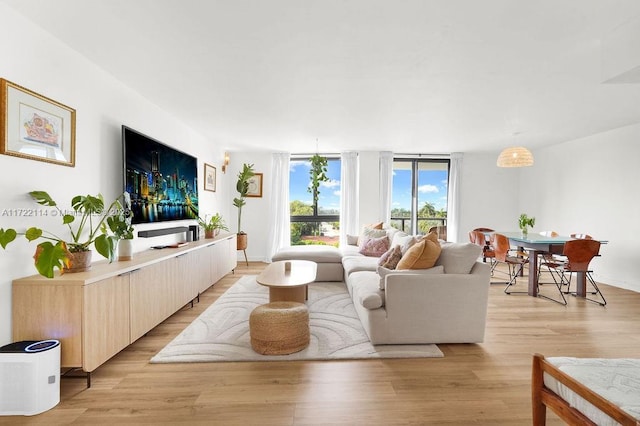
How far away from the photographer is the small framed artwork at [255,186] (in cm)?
677

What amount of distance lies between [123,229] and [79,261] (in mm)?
433

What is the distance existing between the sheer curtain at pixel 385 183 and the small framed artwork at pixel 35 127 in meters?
5.37

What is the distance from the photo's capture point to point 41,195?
2047mm

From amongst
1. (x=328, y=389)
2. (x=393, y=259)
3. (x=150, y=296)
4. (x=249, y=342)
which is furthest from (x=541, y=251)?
(x=150, y=296)

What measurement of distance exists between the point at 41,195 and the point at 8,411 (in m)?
1.33

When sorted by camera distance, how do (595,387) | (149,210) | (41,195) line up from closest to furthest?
1. (595,387)
2. (41,195)
3. (149,210)

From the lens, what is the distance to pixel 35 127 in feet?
7.00

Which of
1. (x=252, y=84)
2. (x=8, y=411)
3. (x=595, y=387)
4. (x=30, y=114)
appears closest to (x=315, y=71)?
(x=252, y=84)

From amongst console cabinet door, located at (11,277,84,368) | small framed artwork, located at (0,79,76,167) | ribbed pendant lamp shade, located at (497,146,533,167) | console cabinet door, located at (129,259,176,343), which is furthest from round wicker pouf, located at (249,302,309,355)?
ribbed pendant lamp shade, located at (497,146,533,167)

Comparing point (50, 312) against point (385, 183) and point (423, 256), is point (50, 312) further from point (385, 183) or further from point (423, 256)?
point (385, 183)

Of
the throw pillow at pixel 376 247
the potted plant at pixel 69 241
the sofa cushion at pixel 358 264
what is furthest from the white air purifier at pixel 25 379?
the throw pillow at pixel 376 247

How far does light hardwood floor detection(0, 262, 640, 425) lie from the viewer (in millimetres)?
1797

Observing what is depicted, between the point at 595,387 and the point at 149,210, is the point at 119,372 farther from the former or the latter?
the point at 595,387

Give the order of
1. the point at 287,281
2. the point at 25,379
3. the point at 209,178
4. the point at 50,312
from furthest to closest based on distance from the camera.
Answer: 1. the point at 209,178
2. the point at 287,281
3. the point at 50,312
4. the point at 25,379
